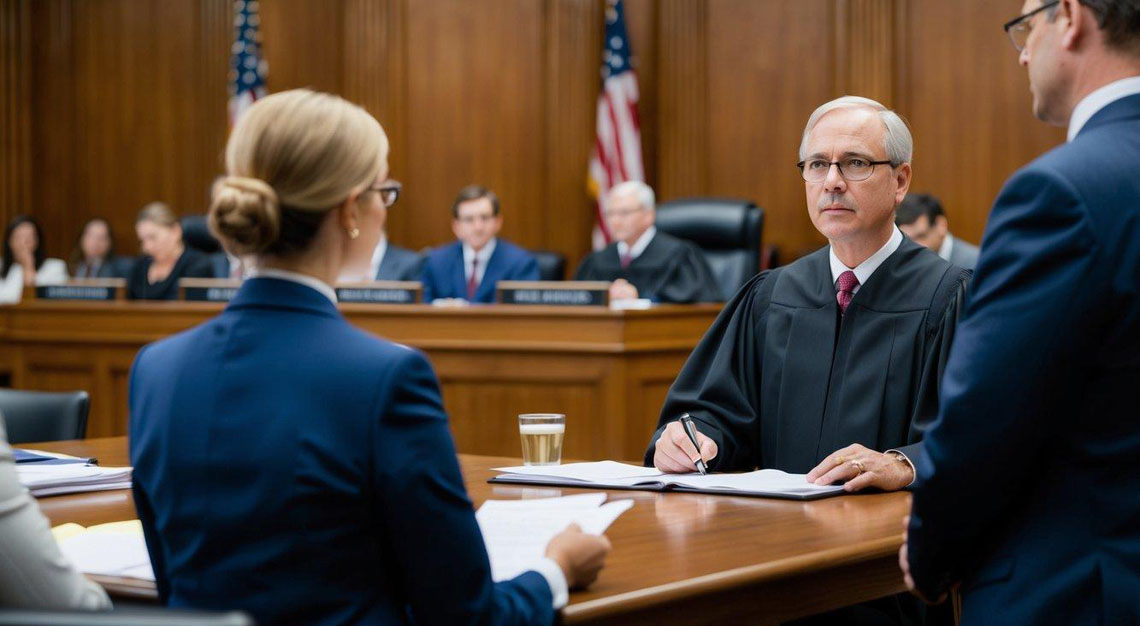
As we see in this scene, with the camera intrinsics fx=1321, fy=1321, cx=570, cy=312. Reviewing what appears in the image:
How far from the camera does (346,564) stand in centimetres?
152

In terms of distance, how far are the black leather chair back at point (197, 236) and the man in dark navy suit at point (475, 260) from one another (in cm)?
188

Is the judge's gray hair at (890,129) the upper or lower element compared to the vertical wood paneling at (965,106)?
lower

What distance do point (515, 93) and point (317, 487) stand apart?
8099 mm

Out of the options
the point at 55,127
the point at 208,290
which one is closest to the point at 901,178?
the point at 208,290

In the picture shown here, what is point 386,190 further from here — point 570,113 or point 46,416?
point 570,113

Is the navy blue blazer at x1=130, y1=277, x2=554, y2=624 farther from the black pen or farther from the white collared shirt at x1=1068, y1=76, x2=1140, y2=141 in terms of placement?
the black pen

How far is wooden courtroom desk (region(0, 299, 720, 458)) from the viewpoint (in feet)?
18.7

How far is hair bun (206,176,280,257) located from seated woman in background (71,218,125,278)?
8910 millimetres

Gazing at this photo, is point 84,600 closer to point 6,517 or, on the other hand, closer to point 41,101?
point 6,517

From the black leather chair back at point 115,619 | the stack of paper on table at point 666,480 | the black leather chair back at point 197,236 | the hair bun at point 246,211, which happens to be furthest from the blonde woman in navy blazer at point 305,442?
the black leather chair back at point 197,236

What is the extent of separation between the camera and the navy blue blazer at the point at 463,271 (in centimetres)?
809

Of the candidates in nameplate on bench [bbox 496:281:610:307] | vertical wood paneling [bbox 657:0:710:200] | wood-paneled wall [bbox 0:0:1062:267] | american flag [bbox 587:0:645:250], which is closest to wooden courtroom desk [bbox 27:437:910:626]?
nameplate on bench [bbox 496:281:610:307]

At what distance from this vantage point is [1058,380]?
1644 mm

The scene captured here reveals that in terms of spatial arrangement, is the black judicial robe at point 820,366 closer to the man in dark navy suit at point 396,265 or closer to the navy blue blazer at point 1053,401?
the navy blue blazer at point 1053,401
